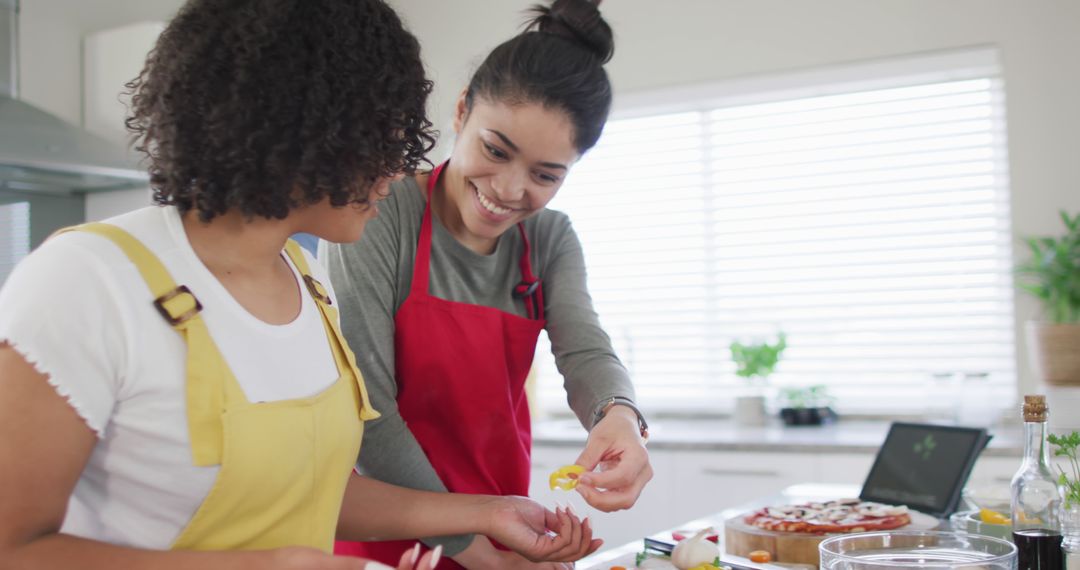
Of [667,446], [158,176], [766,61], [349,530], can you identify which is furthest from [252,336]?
[766,61]

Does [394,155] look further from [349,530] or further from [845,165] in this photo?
[845,165]

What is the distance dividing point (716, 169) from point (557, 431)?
127cm

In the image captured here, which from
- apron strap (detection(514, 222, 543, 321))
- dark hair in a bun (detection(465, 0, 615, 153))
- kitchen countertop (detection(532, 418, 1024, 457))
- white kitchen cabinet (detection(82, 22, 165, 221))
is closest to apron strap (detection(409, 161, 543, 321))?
apron strap (detection(514, 222, 543, 321))

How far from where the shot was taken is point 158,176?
1.00 m

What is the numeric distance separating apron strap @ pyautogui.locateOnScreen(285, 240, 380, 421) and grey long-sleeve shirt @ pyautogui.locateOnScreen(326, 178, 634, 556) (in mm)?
239

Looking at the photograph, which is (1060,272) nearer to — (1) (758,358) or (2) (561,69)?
(1) (758,358)

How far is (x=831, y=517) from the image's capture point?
163 cm

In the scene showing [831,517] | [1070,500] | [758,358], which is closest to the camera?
[1070,500]

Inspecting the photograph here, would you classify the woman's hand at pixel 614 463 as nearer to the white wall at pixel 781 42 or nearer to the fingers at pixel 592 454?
the fingers at pixel 592 454

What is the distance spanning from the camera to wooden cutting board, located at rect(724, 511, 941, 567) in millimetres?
1507

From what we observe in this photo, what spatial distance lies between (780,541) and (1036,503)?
1.30 ft

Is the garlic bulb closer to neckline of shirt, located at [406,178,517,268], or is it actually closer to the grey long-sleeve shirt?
the grey long-sleeve shirt

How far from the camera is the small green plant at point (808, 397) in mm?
3787

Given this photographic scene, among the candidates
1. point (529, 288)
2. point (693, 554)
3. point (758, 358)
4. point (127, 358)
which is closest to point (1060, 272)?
point (758, 358)
